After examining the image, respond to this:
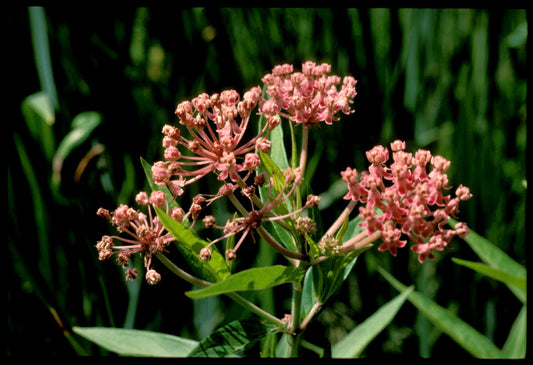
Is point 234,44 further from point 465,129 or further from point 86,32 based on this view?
point 465,129

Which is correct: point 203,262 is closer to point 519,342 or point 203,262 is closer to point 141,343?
point 141,343

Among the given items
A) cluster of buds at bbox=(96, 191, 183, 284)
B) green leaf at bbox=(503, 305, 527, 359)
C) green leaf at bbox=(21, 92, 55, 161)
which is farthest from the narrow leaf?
green leaf at bbox=(21, 92, 55, 161)

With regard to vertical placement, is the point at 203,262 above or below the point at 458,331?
above

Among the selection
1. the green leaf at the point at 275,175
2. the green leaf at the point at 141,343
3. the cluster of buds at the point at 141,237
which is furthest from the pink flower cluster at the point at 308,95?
the green leaf at the point at 141,343

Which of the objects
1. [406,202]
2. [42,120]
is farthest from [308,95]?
[42,120]

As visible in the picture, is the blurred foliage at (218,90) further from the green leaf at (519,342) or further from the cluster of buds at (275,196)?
the cluster of buds at (275,196)

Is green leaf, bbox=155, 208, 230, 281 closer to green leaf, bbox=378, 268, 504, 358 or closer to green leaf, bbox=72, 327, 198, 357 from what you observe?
green leaf, bbox=72, 327, 198, 357

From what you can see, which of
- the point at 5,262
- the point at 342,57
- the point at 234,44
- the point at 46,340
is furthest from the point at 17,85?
the point at 342,57
